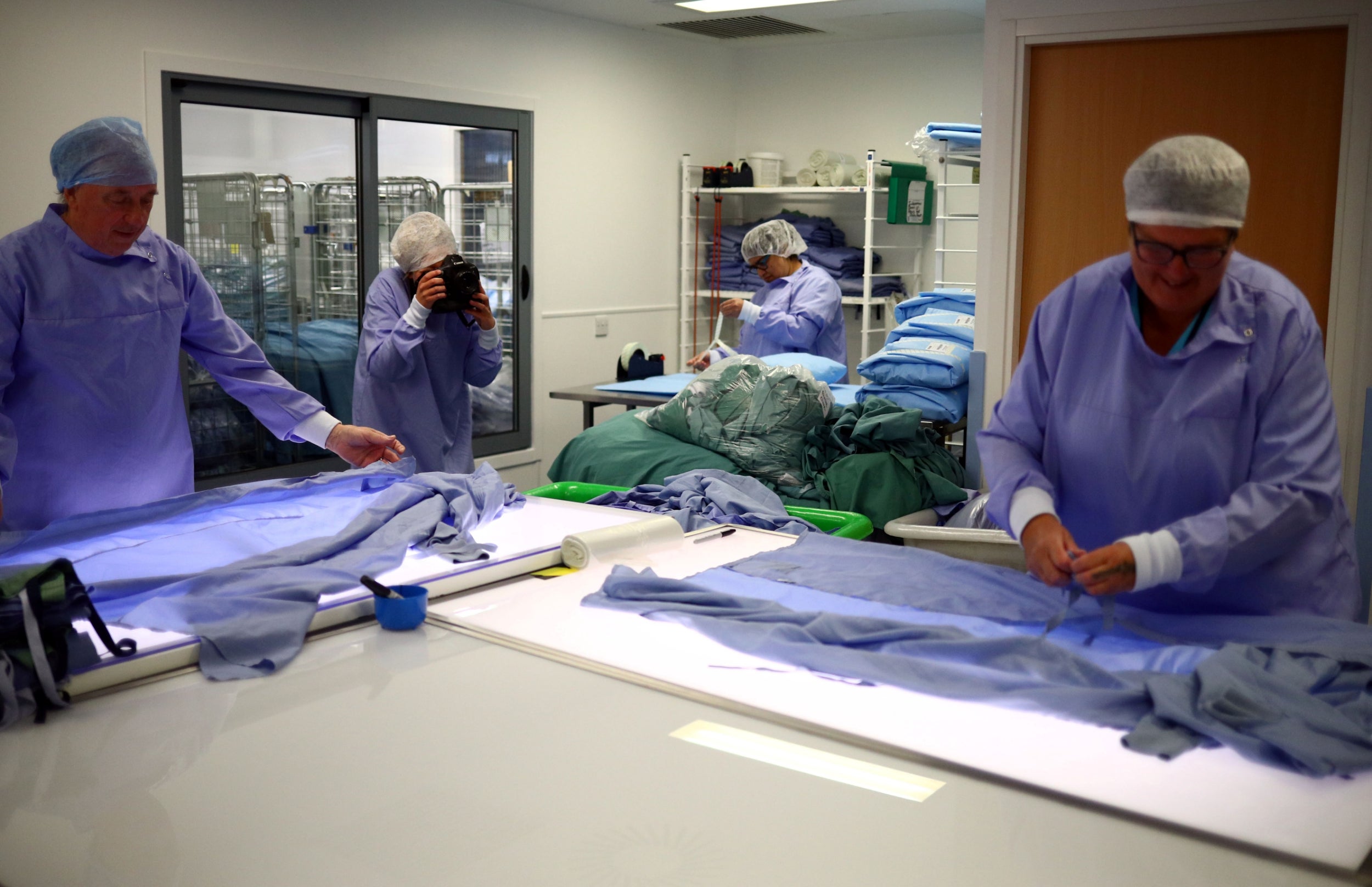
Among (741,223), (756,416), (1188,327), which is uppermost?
(741,223)

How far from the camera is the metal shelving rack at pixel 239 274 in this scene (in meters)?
4.32

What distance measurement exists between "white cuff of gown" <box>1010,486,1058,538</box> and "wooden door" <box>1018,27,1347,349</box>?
1.67 meters

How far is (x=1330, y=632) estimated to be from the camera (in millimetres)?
1616

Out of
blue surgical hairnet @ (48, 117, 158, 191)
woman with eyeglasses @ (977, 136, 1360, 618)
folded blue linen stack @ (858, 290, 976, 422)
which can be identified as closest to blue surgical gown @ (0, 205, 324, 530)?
blue surgical hairnet @ (48, 117, 158, 191)

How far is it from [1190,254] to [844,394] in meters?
2.89

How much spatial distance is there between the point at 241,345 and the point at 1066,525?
182cm

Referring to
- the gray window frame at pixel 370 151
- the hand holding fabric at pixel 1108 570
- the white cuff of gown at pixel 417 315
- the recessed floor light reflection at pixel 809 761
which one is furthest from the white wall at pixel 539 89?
the hand holding fabric at pixel 1108 570

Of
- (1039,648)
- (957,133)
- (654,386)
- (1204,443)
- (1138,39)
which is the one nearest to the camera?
(1039,648)

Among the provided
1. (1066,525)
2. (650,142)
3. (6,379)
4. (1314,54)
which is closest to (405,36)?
(650,142)

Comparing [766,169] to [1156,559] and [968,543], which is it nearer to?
[968,543]

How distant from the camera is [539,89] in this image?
568 centimetres

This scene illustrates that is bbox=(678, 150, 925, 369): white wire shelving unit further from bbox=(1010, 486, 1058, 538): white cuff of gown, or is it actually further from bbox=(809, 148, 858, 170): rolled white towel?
bbox=(1010, 486, 1058, 538): white cuff of gown

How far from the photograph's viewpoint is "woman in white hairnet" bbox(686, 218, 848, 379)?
5.33 m

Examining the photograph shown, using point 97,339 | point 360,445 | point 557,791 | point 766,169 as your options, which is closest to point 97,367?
point 97,339
